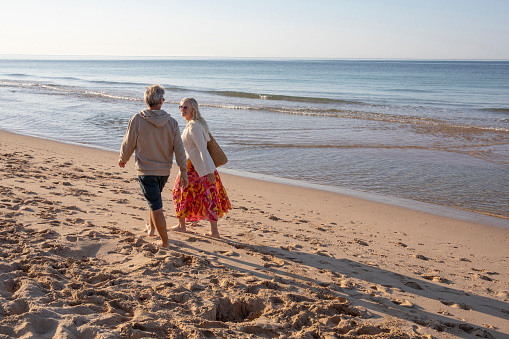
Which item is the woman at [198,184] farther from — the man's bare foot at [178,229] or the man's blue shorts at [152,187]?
the man's blue shorts at [152,187]

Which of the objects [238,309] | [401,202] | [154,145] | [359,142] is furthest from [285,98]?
[238,309]

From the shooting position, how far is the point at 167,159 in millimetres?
4359

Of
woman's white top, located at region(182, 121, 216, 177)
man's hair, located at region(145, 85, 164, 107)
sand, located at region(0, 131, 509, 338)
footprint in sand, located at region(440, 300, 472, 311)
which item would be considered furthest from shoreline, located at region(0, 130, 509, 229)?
man's hair, located at region(145, 85, 164, 107)

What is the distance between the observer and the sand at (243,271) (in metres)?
3.08

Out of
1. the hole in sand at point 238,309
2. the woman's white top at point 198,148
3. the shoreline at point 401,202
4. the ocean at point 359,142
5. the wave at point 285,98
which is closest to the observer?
the hole in sand at point 238,309

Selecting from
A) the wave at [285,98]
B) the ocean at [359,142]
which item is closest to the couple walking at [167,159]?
the ocean at [359,142]

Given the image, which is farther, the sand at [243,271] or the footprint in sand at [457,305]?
the footprint in sand at [457,305]

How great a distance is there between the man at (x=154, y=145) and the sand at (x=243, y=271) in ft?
2.13

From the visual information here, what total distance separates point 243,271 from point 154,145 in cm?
150

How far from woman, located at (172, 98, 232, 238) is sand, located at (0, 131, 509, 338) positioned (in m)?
0.27

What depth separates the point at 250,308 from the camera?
3.43 m

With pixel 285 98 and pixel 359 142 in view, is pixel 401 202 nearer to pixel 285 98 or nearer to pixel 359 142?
pixel 359 142

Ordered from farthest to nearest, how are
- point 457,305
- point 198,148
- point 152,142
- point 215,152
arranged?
1. point 215,152
2. point 198,148
3. point 152,142
4. point 457,305

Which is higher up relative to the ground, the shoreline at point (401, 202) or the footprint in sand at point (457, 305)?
the footprint in sand at point (457, 305)
